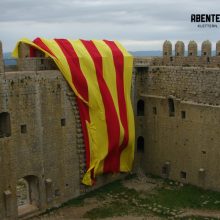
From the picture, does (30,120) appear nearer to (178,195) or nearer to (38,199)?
(38,199)

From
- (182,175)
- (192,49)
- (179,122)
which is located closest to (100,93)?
(179,122)

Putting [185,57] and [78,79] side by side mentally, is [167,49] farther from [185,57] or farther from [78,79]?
[78,79]

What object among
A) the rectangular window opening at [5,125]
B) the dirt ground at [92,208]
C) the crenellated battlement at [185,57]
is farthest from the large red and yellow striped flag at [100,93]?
the rectangular window opening at [5,125]

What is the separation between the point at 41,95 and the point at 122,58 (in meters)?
7.03

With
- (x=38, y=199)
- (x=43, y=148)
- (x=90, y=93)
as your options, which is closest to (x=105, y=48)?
(x=90, y=93)

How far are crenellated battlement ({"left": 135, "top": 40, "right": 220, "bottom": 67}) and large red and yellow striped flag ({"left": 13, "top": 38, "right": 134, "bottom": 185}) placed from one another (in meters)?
2.56

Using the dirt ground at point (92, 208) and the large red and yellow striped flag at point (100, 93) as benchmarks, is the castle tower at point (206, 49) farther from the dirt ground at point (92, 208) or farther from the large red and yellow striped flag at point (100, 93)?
the dirt ground at point (92, 208)

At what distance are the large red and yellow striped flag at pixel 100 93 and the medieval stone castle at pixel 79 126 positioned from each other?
0.64m

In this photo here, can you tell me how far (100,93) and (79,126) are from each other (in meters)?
2.60

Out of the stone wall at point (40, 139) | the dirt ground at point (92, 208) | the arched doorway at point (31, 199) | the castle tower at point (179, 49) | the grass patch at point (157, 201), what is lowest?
the dirt ground at point (92, 208)

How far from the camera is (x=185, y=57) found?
28.0 metres

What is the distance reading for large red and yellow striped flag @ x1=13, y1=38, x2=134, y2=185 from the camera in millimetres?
24828

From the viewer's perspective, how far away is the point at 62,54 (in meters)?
24.5

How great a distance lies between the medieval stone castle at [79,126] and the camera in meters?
22.6
